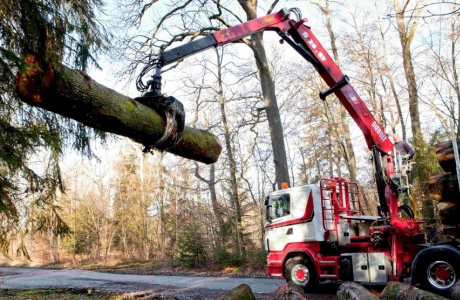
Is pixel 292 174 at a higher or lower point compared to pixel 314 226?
higher

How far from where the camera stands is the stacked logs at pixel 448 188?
796 cm

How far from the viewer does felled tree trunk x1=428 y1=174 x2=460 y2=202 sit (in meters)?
8.00

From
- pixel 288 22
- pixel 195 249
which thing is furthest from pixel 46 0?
pixel 195 249

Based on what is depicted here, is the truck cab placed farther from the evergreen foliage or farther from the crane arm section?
the evergreen foliage

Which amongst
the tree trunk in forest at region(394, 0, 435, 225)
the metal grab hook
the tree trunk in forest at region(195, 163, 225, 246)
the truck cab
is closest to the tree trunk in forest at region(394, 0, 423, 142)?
the tree trunk in forest at region(394, 0, 435, 225)

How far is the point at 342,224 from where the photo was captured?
9.56 m

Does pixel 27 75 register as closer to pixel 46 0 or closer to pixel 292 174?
pixel 46 0

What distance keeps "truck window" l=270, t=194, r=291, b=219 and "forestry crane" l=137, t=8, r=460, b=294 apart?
2 centimetres

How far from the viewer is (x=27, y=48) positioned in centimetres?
436

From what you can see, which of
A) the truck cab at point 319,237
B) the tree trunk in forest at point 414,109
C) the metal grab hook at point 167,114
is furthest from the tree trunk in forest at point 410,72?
the metal grab hook at point 167,114

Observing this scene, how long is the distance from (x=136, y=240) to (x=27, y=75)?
27.7 metres

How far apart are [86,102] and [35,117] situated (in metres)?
2.88

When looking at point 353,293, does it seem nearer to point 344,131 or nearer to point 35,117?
point 35,117

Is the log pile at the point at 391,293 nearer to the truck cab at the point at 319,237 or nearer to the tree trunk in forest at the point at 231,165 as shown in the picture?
the truck cab at the point at 319,237
